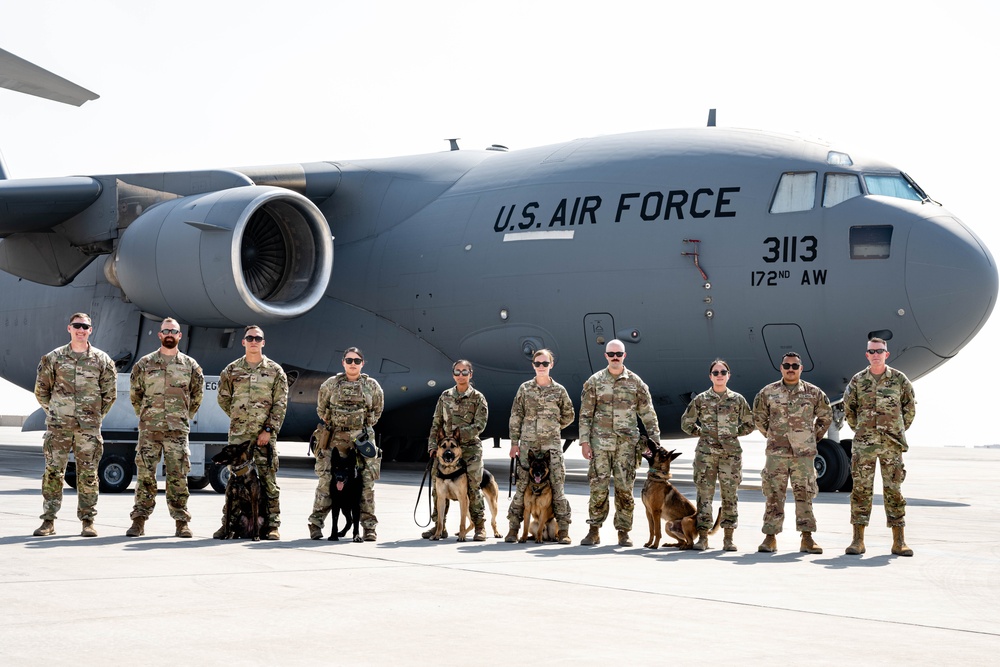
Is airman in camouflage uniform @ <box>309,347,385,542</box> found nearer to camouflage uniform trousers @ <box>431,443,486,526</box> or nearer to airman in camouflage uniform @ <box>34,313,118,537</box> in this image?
camouflage uniform trousers @ <box>431,443,486,526</box>

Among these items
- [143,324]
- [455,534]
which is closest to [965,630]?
[455,534]

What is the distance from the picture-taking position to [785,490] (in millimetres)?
8891

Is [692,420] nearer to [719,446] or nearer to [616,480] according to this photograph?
[719,446]

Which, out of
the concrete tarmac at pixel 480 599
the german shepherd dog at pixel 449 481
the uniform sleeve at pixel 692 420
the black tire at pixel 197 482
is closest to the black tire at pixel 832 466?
the concrete tarmac at pixel 480 599

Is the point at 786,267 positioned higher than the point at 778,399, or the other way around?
the point at 786,267

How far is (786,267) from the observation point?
13.8m

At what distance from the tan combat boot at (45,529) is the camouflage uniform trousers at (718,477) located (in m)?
4.63

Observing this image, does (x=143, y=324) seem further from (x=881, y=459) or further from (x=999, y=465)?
(x=999, y=465)

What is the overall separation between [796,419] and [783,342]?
16.9ft

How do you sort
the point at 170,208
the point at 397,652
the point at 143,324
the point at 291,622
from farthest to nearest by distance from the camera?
the point at 143,324
the point at 170,208
the point at 291,622
the point at 397,652

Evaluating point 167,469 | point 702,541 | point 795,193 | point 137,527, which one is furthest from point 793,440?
point 795,193

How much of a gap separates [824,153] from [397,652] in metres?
10.9

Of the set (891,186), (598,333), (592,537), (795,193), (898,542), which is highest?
(891,186)

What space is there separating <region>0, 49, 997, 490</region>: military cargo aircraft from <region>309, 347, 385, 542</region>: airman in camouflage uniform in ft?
19.0
